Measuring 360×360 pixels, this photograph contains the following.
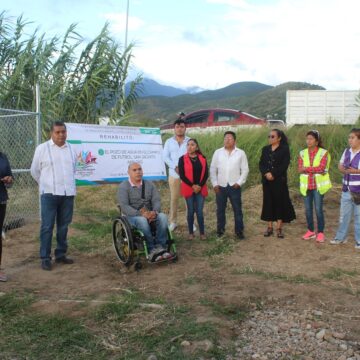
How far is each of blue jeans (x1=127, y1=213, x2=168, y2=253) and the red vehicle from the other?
8.13 m

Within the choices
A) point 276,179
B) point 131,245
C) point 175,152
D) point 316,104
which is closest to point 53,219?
point 131,245

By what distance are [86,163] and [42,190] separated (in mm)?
2973

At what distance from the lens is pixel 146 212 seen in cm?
572

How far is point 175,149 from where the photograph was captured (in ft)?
24.5

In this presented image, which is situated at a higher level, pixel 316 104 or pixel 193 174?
pixel 316 104

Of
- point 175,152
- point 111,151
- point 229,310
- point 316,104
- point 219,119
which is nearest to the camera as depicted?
point 229,310

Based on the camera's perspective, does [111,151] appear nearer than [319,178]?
No

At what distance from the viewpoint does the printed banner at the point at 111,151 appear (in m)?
8.59

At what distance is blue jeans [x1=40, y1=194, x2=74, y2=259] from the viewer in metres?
5.73

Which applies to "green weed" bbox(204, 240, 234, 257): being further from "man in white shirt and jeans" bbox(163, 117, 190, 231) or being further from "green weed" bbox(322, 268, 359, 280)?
"green weed" bbox(322, 268, 359, 280)

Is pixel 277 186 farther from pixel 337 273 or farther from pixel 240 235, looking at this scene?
pixel 337 273

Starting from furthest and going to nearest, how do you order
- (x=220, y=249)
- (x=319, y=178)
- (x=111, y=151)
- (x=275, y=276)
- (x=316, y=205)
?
(x=111, y=151), (x=316, y=205), (x=319, y=178), (x=220, y=249), (x=275, y=276)

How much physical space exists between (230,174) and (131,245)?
208 centimetres

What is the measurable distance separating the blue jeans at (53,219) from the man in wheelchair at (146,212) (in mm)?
711
